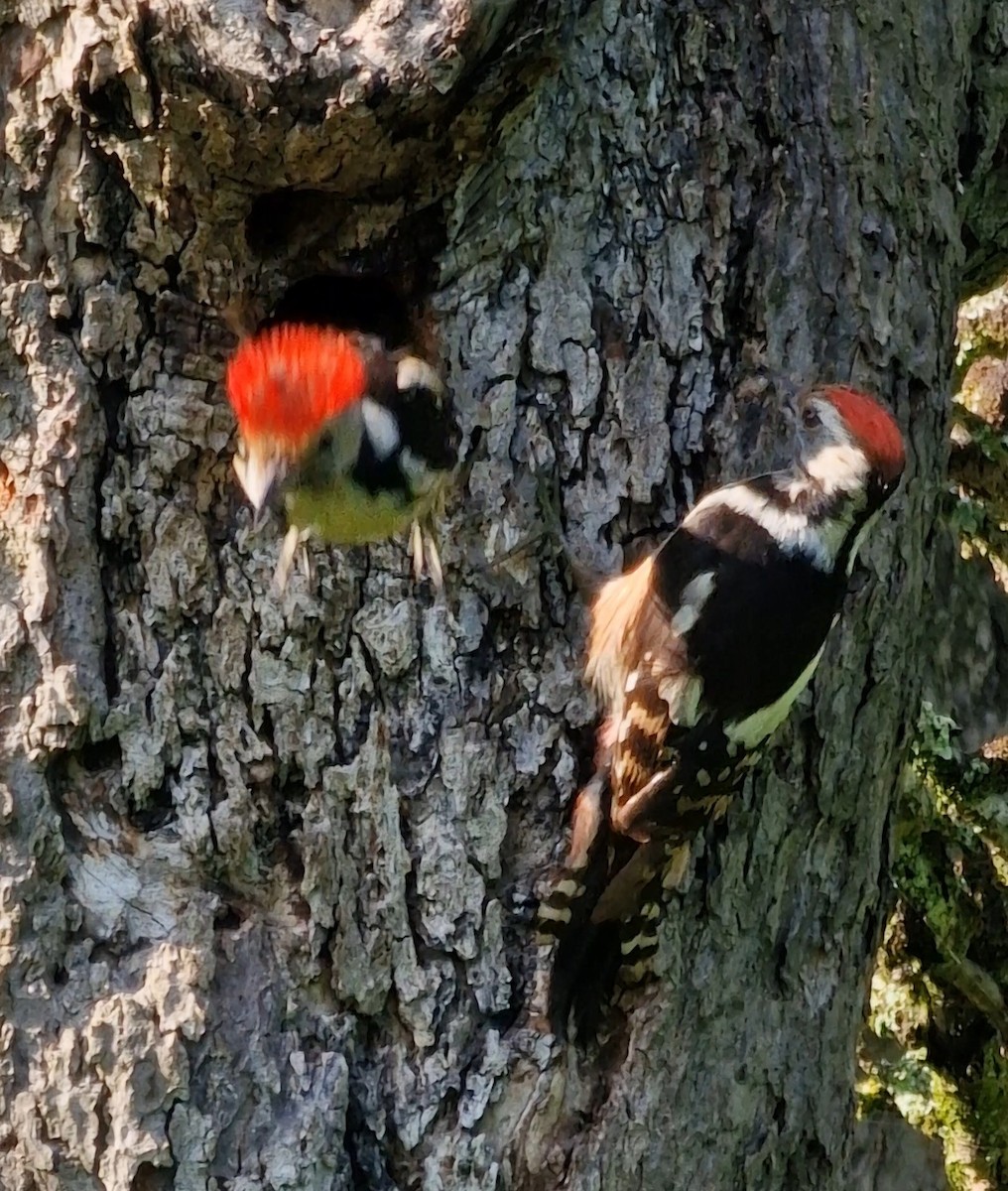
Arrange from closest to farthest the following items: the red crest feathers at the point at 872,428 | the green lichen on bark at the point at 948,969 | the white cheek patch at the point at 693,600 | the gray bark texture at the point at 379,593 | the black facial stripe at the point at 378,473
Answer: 1. the gray bark texture at the point at 379,593
2. the black facial stripe at the point at 378,473
3. the red crest feathers at the point at 872,428
4. the white cheek patch at the point at 693,600
5. the green lichen on bark at the point at 948,969

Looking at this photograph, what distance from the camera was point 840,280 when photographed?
192 centimetres

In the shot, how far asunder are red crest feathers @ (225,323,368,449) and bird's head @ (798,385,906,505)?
0.64 m

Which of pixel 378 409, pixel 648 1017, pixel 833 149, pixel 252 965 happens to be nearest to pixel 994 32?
pixel 833 149

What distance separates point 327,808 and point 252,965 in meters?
0.21

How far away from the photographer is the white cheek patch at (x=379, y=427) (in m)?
1.73

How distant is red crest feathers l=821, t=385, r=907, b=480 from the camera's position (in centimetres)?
184

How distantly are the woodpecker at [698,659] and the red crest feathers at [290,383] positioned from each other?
0.45 meters

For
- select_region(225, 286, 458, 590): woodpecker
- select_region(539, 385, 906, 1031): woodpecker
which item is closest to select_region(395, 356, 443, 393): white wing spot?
select_region(225, 286, 458, 590): woodpecker

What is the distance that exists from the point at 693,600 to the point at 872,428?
361 millimetres

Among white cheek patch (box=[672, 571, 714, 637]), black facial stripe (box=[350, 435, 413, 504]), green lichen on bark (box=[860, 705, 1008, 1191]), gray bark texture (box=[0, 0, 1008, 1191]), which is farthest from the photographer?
green lichen on bark (box=[860, 705, 1008, 1191])

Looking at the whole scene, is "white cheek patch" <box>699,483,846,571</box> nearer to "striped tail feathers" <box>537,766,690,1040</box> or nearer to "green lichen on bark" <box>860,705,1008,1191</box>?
"striped tail feathers" <box>537,766,690,1040</box>

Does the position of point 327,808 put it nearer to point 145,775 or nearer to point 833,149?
point 145,775

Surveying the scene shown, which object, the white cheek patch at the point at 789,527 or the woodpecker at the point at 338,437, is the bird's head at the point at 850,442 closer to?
the white cheek patch at the point at 789,527

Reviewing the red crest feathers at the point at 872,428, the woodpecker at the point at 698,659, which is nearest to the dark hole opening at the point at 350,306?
the woodpecker at the point at 698,659
